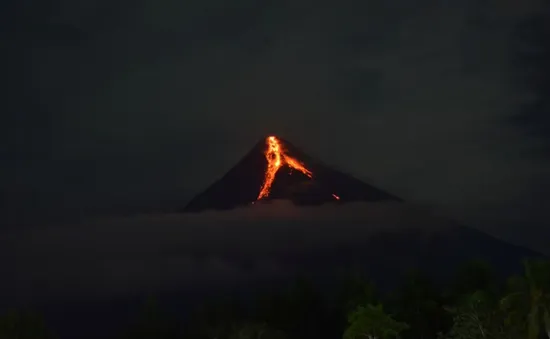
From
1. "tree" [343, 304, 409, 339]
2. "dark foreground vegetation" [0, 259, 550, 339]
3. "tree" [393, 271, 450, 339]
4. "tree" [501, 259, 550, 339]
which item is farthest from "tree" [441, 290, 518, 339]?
"tree" [393, 271, 450, 339]

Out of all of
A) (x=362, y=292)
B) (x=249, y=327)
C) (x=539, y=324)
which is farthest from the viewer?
(x=362, y=292)

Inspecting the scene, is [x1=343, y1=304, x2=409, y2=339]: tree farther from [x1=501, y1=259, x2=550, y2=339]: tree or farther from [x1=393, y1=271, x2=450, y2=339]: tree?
[x1=393, y1=271, x2=450, y2=339]: tree

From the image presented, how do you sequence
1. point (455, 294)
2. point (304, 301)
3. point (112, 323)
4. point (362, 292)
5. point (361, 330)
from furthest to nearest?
point (112, 323) < point (304, 301) < point (362, 292) < point (455, 294) < point (361, 330)

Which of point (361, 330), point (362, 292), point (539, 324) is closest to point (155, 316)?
point (362, 292)

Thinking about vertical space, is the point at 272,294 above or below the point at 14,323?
above

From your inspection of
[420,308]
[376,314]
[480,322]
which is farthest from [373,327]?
[420,308]

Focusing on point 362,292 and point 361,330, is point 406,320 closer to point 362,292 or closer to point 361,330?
point 362,292

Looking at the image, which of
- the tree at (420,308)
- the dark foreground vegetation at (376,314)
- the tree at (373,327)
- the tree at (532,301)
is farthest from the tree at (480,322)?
Result: the tree at (420,308)
